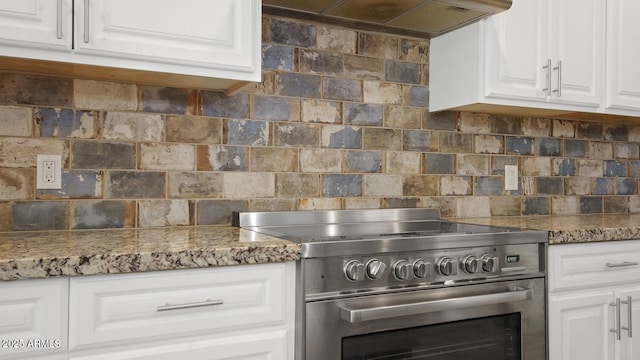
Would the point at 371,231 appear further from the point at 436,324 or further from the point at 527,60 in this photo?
the point at 527,60

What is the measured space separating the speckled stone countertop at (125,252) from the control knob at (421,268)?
1.27 feet

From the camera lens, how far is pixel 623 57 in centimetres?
239

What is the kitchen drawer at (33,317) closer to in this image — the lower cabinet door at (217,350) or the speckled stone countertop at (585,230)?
the lower cabinet door at (217,350)

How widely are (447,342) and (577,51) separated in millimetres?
1499

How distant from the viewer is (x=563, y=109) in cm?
226

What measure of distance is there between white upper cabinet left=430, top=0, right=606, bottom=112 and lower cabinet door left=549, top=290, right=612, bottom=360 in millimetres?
828

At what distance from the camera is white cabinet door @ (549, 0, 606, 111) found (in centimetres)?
221

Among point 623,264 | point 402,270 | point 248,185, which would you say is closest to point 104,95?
point 248,185

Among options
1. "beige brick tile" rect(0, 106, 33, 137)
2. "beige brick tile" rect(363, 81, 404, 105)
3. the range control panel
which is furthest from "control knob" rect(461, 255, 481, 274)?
"beige brick tile" rect(0, 106, 33, 137)

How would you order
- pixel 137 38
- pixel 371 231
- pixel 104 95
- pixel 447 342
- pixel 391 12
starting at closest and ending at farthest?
1. pixel 137 38
2. pixel 447 342
3. pixel 104 95
4. pixel 391 12
5. pixel 371 231

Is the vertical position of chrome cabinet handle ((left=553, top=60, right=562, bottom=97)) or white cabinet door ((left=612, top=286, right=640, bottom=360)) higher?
chrome cabinet handle ((left=553, top=60, right=562, bottom=97))

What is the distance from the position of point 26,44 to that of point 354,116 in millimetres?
1249

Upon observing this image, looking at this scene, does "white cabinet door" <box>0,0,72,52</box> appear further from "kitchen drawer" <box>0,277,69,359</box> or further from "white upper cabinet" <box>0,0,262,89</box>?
"kitchen drawer" <box>0,277,69,359</box>

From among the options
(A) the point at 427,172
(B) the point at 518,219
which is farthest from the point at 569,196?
(A) the point at 427,172
